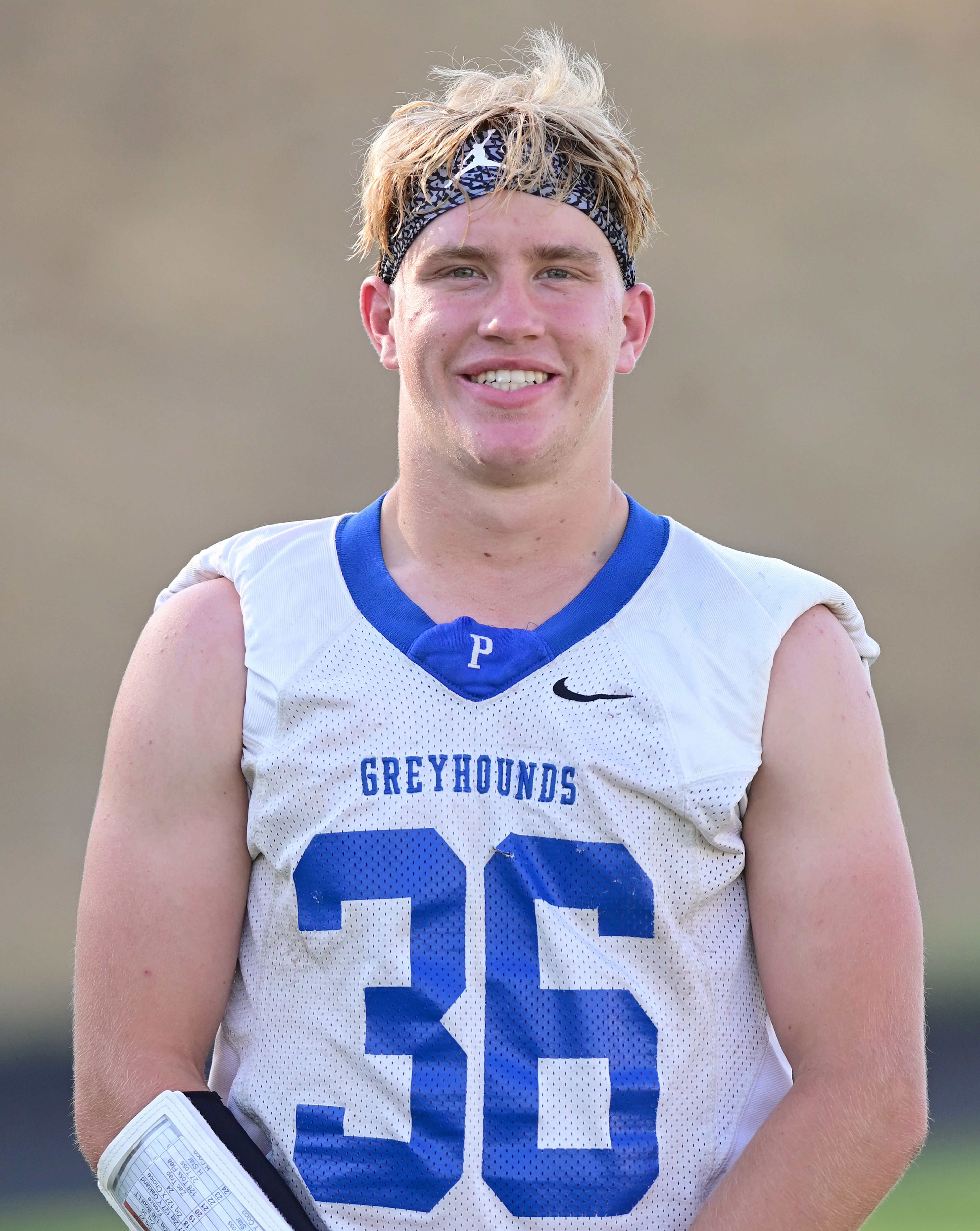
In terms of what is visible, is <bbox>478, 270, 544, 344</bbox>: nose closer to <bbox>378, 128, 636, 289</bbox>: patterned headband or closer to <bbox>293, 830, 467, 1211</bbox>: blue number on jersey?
<bbox>378, 128, 636, 289</bbox>: patterned headband

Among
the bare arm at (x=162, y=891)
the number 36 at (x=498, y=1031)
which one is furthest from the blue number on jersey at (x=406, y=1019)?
the bare arm at (x=162, y=891)

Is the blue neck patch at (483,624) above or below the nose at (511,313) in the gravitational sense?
below

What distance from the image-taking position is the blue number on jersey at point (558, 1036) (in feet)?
4.98

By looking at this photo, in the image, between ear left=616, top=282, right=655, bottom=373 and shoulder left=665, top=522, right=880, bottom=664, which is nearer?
shoulder left=665, top=522, right=880, bottom=664

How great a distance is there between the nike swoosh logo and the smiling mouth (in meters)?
0.33

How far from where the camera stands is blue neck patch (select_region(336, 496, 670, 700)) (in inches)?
63.9

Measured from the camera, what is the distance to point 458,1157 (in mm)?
1511

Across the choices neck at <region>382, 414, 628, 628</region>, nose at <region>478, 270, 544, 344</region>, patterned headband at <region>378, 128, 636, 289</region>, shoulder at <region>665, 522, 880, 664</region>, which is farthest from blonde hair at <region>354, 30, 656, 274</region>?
shoulder at <region>665, 522, 880, 664</region>

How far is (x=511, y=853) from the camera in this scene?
5.10 ft

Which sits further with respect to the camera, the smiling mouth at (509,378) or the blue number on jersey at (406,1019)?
the smiling mouth at (509,378)

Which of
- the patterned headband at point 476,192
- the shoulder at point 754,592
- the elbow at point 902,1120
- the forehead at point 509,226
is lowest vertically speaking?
the elbow at point 902,1120

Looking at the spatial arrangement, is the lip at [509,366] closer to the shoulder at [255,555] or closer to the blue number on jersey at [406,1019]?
the shoulder at [255,555]

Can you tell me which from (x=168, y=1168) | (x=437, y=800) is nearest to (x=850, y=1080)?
(x=437, y=800)

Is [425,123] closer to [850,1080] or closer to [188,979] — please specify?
[188,979]
